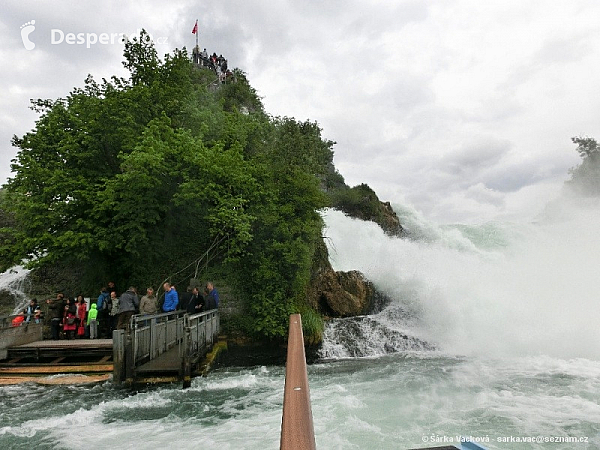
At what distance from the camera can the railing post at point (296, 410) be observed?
1.30 metres

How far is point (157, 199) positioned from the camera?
1650cm

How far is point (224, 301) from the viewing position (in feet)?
54.3

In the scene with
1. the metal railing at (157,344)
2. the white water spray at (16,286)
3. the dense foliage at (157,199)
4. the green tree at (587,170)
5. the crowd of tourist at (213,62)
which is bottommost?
the metal railing at (157,344)

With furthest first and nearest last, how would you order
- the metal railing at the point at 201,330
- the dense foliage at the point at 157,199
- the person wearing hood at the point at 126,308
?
the dense foliage at the point at 157,199 → the person wearing hood at the point at 126,308 → the metal railing at the point at 201,330

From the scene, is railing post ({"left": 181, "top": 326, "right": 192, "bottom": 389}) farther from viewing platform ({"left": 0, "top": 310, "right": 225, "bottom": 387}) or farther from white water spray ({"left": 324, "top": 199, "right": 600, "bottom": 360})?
white water spray ({"left": 324, "top": 199, "right": 600, "bottom": 360})

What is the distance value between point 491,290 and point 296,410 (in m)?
20.7

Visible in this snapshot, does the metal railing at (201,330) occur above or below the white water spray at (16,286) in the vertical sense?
below

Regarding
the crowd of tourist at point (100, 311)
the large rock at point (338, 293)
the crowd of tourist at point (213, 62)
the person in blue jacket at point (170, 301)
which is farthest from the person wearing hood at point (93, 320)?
the crowd of tourist at point (213, 62)

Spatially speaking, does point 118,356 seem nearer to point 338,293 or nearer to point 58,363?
point 58,363

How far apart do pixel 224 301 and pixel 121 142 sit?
827 cm

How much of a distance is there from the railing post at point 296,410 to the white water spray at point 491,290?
14702mm

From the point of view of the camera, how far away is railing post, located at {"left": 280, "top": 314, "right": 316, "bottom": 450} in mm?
1301

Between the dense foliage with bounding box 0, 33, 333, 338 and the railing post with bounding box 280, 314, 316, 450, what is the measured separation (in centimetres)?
1342

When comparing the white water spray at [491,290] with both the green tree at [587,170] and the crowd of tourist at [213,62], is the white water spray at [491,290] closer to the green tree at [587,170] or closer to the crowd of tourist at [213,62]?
the crowd of tourist at [213,62]
